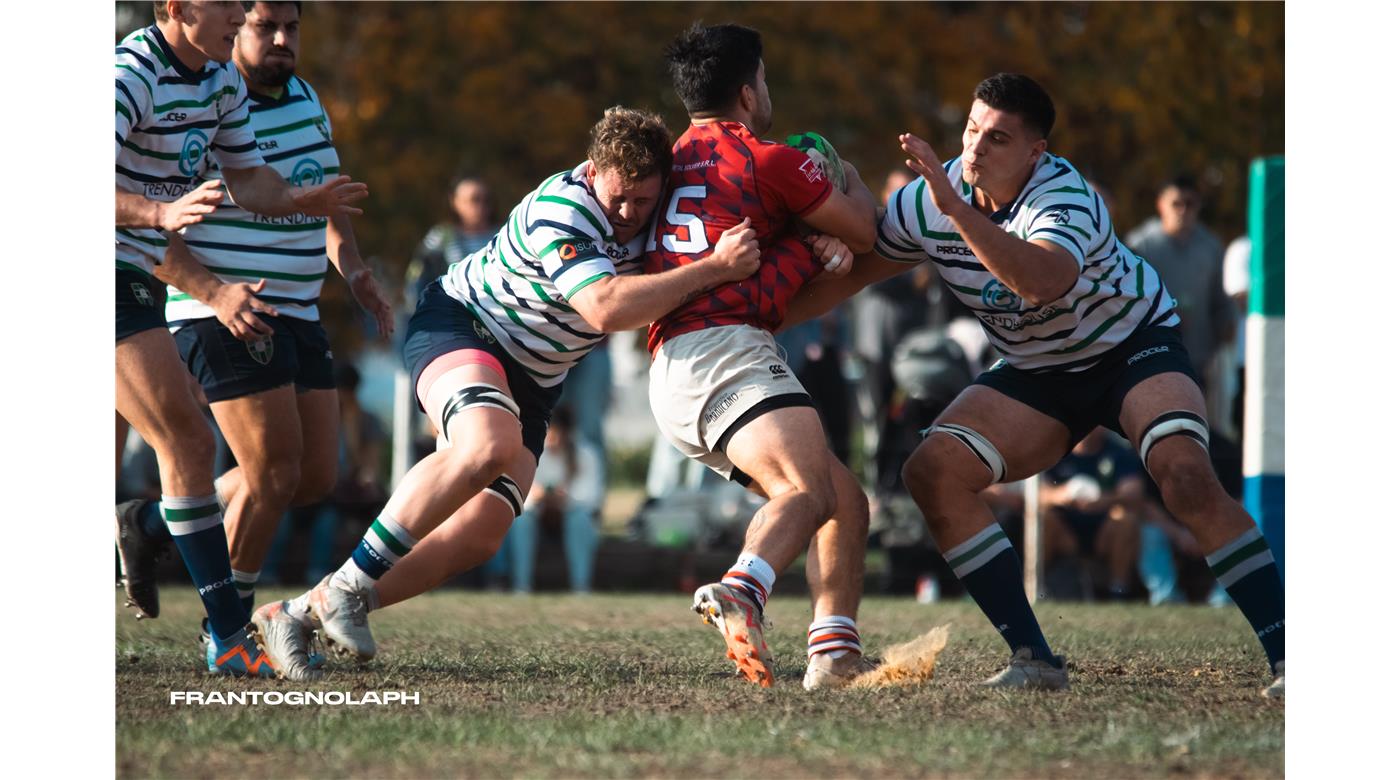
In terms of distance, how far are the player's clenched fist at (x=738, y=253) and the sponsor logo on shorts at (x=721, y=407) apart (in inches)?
13.7

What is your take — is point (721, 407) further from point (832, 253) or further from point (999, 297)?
point (999, 297)

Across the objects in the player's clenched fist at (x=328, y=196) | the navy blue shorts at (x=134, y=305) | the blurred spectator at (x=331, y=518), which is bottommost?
the blurred spectator at (x=331, y=518)

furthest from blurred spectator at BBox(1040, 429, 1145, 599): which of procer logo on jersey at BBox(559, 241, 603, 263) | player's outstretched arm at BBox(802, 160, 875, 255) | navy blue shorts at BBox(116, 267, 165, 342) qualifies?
navy blue shorts at BBox(116, 267, 165, 342)

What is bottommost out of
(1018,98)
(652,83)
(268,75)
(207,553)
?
(207,553)

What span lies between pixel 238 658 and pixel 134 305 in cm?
115

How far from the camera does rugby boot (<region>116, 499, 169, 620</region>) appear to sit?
590cm

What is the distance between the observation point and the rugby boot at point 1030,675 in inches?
191

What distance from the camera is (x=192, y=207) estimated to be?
15.1ft

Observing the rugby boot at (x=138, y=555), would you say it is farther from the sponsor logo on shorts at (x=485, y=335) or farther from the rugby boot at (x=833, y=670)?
the rugby boot at (x=833, y=670)

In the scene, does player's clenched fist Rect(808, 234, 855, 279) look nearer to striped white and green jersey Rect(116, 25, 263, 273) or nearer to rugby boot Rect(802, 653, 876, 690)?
rugby boot Rect(802, 653, 876, 690)

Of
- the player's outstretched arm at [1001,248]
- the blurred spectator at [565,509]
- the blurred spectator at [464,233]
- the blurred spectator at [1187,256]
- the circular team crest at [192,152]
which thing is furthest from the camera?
the blurred spectator at [565,509]

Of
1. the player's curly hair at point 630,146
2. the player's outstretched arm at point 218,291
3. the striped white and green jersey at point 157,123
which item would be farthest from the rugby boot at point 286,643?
the player's curly hair at point 630,146

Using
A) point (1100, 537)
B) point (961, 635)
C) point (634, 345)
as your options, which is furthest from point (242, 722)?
point (634, 345)

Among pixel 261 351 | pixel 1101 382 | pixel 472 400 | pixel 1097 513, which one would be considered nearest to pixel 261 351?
pixel 261 351
